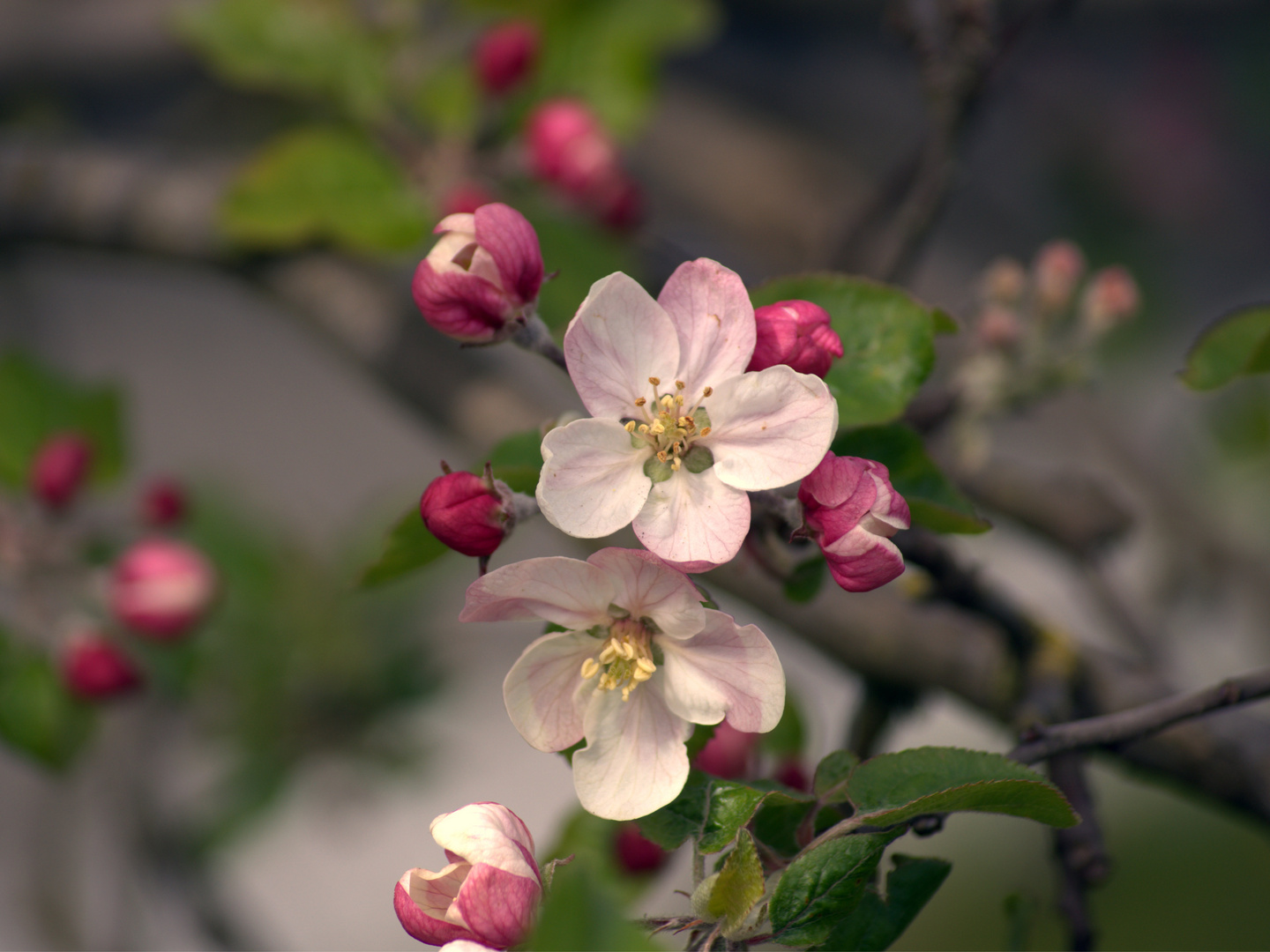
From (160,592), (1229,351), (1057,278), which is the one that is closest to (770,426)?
(1229,351)

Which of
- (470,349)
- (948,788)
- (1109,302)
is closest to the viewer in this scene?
(948,788)

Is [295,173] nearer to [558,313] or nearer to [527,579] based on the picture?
[558,313]

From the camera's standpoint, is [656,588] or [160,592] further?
[160,592]

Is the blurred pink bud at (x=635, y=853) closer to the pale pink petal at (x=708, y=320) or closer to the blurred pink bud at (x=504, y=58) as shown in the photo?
the pale pink petal at (x=708, y=320)

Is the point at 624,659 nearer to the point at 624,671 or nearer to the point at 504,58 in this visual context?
the point at 624,671

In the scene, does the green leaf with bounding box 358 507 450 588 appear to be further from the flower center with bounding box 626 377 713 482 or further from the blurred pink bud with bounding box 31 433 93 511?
the blurred pink bud with bounding box 31 433 93 511

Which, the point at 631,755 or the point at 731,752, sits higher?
the point at 731,752

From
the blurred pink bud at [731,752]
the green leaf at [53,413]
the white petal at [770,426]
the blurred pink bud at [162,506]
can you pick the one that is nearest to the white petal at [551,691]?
the white petal at [770,426]
